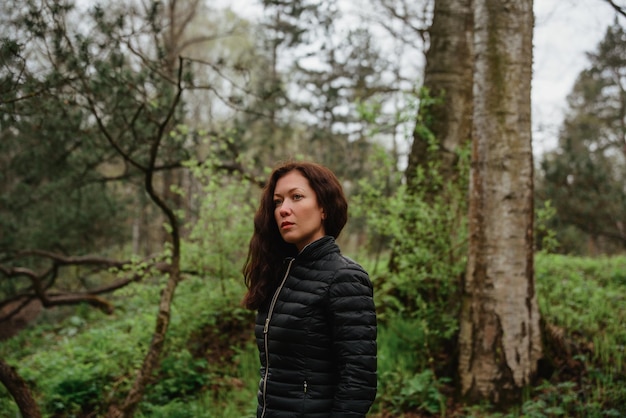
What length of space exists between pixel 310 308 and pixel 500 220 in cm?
267

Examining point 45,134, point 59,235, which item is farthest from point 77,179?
point 59,235

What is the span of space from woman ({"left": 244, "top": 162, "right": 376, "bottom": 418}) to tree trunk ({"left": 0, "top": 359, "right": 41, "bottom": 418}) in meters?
3.05

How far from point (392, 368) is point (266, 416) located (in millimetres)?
3041

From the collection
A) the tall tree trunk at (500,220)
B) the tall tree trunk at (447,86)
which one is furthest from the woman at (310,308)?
the tall tree trunk at (447,86)

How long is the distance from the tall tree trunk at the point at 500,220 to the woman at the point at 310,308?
91.5 inches

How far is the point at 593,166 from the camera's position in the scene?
12.6 m

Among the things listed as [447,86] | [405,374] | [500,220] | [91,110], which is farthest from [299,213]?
[447,86]

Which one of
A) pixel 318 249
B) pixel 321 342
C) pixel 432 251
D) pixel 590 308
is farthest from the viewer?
pixel 590 308

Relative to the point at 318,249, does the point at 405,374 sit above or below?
below

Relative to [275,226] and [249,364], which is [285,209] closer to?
[275,226]

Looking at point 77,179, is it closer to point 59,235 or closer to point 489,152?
point 59,235

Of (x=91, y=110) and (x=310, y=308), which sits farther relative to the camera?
(x=91, y=110)

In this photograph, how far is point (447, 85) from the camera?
6902 mm

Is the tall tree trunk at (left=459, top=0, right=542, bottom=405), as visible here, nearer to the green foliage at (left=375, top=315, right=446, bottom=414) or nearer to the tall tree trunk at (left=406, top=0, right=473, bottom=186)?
the green foliage at (left=375, top=315, right=446, bottom=414)
